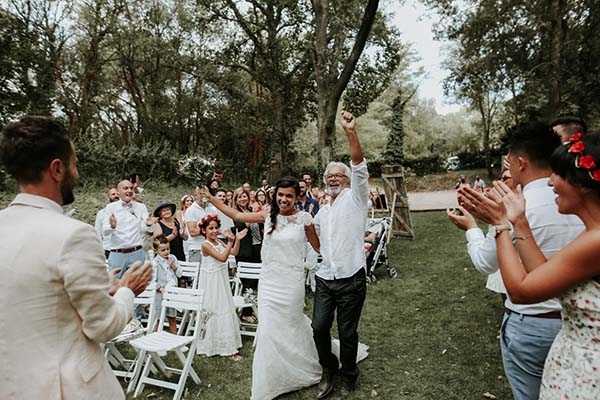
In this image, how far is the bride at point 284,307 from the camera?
4.22 m

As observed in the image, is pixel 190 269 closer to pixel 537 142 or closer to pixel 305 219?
pixel 305 219

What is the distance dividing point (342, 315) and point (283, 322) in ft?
2.20

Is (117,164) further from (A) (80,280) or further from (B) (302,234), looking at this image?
(A) (80,280)

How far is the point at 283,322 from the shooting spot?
436cm

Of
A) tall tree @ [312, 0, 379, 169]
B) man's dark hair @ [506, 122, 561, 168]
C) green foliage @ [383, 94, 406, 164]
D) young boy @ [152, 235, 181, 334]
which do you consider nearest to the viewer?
man's dark hair @ [506, 122, 561, 168]

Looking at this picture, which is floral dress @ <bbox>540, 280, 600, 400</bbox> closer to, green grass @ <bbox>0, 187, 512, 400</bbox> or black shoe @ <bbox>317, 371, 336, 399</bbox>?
green grass @ <bbox>0, 187, 512, 400</bbox>

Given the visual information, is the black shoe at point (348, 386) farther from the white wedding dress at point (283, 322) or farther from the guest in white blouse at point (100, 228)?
the guest in white blouse at point (100, 228)

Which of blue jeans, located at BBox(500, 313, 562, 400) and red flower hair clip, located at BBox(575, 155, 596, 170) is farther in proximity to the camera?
blue jeans, located at BBox(500, 313, 562, 400)

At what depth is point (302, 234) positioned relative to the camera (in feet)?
15.0

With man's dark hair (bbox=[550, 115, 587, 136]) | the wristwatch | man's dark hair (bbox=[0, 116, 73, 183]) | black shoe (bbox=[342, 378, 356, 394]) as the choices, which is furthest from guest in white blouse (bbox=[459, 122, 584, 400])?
black shoe (bbox=[342, 378, 356, 394])

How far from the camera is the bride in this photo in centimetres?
422

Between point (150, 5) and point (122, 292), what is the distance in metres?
25.5

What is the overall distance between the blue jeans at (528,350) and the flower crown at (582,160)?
966 millimetres

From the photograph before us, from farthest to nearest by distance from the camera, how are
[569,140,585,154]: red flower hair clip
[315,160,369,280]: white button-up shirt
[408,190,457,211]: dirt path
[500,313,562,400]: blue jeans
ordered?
1. [408,190,457,211]: dirt path
2. [315,160,369,280]: white button-up shirt
3. [500,313,562,400]: blue jeans
4. [569,140,585,154]: red flower hair clip
